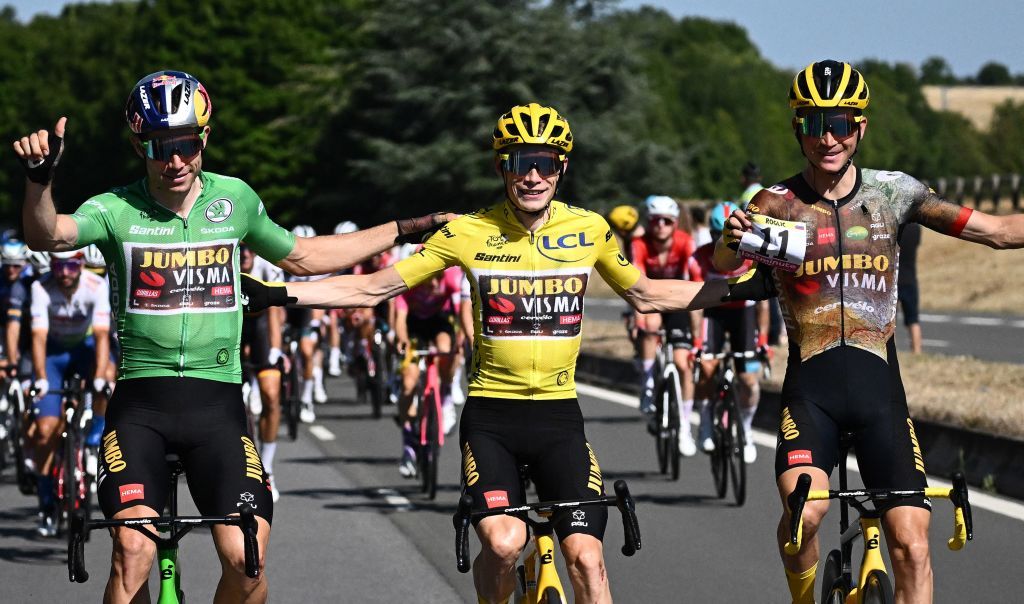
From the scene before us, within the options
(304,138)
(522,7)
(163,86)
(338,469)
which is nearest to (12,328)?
(338,469)

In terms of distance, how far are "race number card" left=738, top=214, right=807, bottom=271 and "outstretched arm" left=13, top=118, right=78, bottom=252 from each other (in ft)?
8.10

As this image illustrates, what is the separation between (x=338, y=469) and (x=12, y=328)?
295cm

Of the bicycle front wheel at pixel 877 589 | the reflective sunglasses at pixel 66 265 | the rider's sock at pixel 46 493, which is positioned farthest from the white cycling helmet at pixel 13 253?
the bicycle front wheel at pixel 877 589

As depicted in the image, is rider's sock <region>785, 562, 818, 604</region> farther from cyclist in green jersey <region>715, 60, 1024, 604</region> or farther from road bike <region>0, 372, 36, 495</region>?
road bike <region>0, 372, 36, 495</region>

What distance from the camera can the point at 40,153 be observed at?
5898 mm

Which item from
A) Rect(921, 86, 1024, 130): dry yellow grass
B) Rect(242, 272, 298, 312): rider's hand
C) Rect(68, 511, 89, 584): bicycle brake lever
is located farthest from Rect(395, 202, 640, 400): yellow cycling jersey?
Rect(921, 86, 1024, 130): dry yellow grass

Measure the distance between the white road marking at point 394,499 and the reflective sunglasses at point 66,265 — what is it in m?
2.67

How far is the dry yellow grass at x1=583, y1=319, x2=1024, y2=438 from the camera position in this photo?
41.1 feet

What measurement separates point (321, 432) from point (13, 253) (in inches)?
185

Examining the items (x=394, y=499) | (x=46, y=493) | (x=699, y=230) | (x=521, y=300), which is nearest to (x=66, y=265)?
(x=46, y=493)

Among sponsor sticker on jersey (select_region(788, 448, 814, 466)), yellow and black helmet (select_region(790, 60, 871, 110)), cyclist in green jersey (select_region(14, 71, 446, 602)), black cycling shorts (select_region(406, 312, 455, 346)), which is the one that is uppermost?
yellow and black helmet (select_region(790, 60, 871, 110))

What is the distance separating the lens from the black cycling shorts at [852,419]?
646 centimetres

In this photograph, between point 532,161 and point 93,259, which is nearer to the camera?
point 532,161

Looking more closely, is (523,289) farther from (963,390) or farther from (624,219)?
(963,390)
